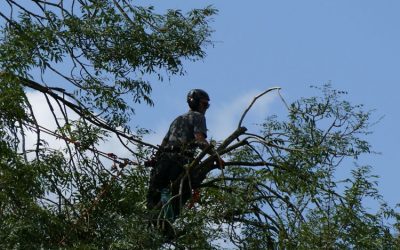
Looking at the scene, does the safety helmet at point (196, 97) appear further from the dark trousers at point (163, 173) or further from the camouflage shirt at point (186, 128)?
the dark trousers at point (163, 173)

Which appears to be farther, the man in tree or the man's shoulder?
the man's shoulder

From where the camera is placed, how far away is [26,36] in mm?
10359

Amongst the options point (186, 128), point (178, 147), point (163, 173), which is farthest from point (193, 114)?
point (163, 173)

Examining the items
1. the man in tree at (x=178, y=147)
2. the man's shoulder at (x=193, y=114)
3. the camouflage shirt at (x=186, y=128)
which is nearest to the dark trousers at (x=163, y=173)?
the man in tree at (x=178, y=147)

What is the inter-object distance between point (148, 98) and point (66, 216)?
150 centimetres

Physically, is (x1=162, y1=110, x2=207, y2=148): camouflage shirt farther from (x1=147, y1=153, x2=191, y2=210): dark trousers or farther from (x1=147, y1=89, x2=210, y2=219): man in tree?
(x1=147, y1=153, x2=191, y2=210): dark trousers

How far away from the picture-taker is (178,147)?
9602 millimetres

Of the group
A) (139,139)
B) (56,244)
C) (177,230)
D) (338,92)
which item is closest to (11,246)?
(56,244)

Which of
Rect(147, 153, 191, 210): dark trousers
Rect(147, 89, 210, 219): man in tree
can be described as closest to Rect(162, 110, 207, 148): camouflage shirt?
Rect(147, 89, 210, 219): man in tree

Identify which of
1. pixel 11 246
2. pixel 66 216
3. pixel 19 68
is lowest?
pixel 11 246

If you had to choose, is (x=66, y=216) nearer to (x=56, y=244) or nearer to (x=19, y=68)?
(x=56, y=244)

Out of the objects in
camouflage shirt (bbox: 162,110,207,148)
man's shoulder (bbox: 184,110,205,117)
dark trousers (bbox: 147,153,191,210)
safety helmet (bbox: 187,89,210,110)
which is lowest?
dark trousers (bbox: 147,153,191,210)

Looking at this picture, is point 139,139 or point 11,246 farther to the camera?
point 139,139

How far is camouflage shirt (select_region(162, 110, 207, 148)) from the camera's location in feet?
31.2
